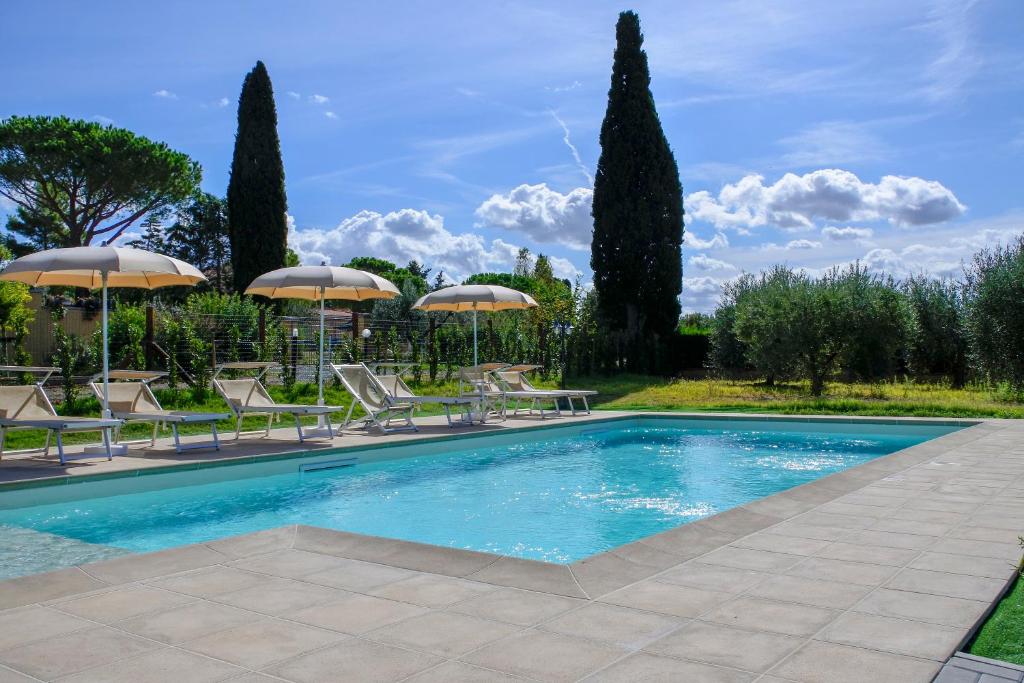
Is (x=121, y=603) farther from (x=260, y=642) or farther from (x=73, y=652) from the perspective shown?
(x=260, y=642)

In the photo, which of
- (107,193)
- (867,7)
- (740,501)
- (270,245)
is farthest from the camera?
(107,193)

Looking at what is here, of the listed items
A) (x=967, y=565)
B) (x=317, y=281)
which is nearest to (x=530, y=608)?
(x=967, y=565)

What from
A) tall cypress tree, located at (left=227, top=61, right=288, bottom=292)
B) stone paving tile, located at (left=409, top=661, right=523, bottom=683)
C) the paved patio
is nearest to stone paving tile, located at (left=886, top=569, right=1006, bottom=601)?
the paved patio

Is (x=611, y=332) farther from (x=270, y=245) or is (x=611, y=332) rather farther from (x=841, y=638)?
(x=841, y=638)

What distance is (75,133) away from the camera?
2994 cm

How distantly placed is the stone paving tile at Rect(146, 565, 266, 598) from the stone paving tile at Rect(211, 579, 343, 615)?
2.8 inches

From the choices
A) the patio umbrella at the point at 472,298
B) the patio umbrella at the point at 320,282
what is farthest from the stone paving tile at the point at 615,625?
the patio umbrella at the point at 472,298

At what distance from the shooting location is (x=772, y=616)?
10.6ft

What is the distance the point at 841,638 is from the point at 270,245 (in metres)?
24.1

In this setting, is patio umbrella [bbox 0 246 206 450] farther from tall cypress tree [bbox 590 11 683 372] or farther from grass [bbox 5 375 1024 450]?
tall cypress tree [bbox 590 11 683 372]

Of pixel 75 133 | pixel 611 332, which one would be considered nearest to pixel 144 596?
pixel 611 332

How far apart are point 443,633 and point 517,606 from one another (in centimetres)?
44

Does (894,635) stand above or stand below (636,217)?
below

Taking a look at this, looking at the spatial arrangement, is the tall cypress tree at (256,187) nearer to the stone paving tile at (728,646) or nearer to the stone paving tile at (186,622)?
the stone paving tile at (186,622)
